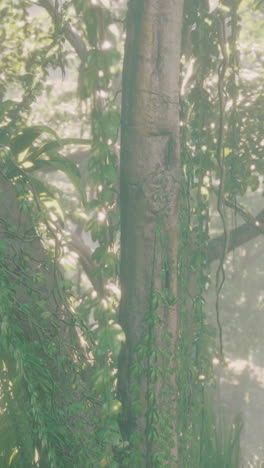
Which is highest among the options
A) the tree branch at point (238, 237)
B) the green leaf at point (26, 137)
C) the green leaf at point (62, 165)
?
the green leaf at point (26, 137)

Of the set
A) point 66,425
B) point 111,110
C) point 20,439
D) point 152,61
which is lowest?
point 20,439

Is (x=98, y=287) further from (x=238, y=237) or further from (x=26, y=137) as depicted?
(x=238, y=237)

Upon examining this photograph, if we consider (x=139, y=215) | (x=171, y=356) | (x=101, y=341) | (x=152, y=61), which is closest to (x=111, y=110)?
(x=152, y=61)

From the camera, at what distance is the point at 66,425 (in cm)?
258

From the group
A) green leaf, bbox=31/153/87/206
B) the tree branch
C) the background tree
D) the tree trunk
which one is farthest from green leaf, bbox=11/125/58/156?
the tree branch

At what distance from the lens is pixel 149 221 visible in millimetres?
3000

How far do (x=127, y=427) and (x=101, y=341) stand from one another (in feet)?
2.23

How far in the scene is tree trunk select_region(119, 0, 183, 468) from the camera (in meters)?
2.93

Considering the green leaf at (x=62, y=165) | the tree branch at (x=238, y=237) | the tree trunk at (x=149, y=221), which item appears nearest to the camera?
the tree trunk at (x=149, y=221)

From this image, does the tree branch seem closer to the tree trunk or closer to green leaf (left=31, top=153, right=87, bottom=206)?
the tree trunk

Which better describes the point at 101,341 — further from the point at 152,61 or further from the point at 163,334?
the point at 152,61

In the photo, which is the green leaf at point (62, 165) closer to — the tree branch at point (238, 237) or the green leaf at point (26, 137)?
the green leaf at point (26, 137)

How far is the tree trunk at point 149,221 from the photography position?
293 centimetres

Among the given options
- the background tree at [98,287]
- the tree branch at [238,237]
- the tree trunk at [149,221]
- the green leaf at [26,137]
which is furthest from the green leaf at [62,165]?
the tree branch at [238,237]
